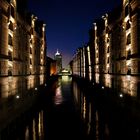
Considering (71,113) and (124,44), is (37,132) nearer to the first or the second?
(71,113)

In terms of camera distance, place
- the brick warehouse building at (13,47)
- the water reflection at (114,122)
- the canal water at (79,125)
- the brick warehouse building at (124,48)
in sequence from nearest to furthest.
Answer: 1. the water reflection at (114,122)
2. the canal water at (79,125)
3. the brick warehouse building at (13,47)
4. the brick warehouse building at (124,48)

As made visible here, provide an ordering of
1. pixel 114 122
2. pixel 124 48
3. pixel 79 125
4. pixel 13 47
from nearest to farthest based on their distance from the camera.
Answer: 1. pixel 79 125
2. pixel 114 122
3. pixel 13 47
4. pixel 124 48

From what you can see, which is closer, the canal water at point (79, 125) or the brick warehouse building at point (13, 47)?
the canal water at point (79, 125)

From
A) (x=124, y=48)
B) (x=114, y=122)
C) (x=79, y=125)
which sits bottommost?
(x=79, y=125)

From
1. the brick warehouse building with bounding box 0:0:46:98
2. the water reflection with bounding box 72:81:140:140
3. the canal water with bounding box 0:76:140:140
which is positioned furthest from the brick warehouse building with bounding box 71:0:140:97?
the brick warehouse building with bounding box 0:0:46:98

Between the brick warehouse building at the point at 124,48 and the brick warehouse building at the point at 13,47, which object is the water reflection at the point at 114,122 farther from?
the brick warehouse building at the point at 13,47

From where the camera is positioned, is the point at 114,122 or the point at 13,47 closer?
the point at 114,122

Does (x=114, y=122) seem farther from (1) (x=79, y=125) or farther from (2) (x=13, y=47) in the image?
(2) (x=13, y=47)

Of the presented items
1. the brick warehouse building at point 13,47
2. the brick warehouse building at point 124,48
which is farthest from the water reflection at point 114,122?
the brick warehouse building at point 13,47

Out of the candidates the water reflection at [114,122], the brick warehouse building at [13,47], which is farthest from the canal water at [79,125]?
the brick warehouse building at [13,47]

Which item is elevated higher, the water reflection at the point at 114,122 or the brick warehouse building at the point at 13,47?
the brick warehouse building at the point at 13,47

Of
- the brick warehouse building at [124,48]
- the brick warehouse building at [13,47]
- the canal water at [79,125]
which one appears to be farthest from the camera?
the brick warehouse building at [124,48]

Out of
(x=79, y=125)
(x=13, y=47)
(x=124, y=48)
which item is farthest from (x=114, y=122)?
(x=13, y=47)

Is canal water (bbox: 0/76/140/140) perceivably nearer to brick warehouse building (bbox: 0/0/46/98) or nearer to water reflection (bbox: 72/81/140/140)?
water reflection (bbox: 72/81/140/140)
